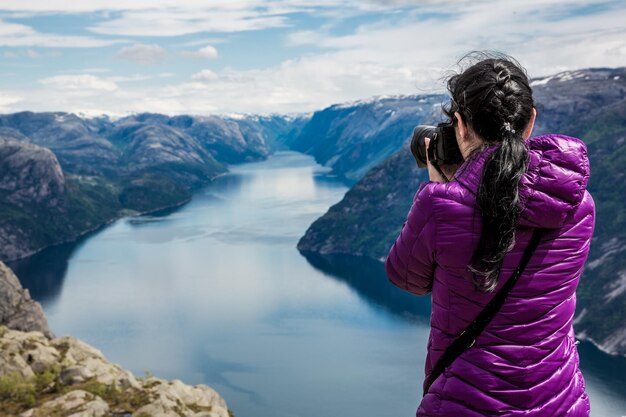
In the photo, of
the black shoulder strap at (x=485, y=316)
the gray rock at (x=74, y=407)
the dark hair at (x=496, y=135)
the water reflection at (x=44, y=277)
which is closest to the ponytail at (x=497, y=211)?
the dark hair at (x=496, y=135)

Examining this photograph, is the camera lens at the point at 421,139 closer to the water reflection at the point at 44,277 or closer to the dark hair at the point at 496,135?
the dark hair at the point at 496,135

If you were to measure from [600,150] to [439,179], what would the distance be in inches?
8334

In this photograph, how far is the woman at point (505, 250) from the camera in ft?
12.2

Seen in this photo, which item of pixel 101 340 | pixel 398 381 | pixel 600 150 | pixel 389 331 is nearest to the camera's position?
pixel 398 381

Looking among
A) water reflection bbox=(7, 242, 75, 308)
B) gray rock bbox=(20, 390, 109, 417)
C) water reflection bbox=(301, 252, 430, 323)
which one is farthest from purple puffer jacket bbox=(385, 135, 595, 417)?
water reflection bbox=(7, 242, 75, 308)

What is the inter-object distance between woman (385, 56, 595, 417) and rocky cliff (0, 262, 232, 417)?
33.9 meters

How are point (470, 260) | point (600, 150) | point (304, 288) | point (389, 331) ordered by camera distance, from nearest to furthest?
point (470, 260) → point (389, 331) → point (304, 288) → point (600, 150)

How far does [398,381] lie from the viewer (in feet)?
308

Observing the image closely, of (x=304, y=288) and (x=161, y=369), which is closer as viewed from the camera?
(x=161, y=369)

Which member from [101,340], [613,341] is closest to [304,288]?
[101,340]

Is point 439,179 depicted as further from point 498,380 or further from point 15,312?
point 15,312

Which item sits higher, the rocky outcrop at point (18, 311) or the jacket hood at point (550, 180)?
the jacket hood at point (550, 180)

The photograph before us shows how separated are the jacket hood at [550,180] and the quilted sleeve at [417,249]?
286mm

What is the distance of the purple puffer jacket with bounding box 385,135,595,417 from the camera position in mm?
3748
